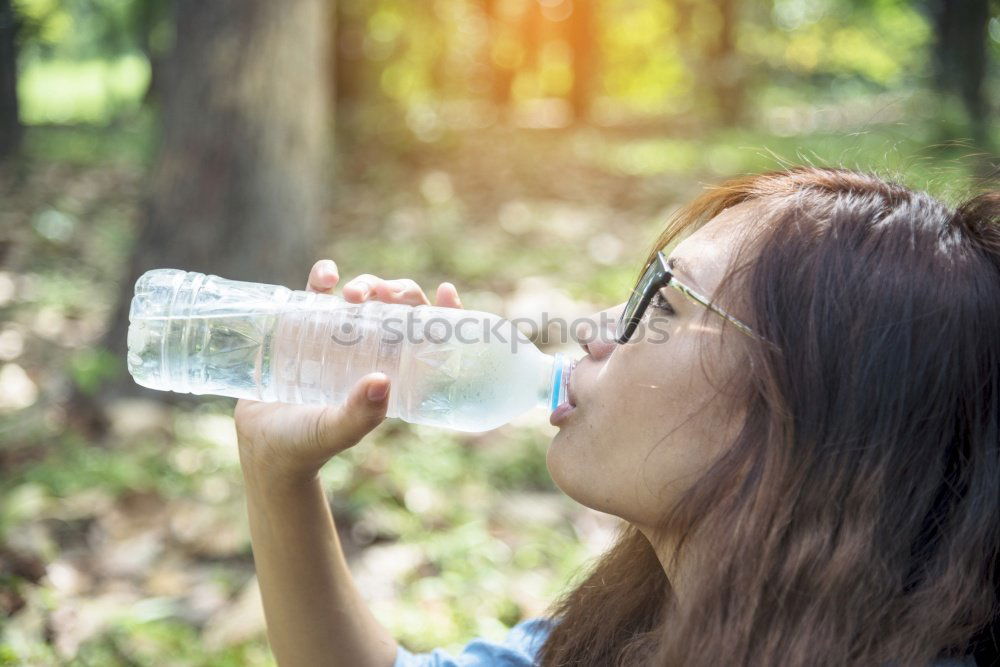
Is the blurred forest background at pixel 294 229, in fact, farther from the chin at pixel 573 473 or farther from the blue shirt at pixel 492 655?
the chin at pixel 573 473

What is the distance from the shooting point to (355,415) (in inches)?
61.3

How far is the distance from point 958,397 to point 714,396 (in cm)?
36

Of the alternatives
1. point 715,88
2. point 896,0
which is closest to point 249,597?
point 896,0

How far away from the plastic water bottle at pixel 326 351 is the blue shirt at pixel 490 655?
0.48m

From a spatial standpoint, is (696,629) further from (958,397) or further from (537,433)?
(537,433)

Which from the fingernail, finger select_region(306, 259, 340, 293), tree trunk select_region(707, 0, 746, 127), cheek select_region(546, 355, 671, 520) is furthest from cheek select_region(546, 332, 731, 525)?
tree trunk select_region(707, 0, 746, 127)

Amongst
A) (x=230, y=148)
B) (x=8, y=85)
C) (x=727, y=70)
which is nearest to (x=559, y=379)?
(x=230, y=148)

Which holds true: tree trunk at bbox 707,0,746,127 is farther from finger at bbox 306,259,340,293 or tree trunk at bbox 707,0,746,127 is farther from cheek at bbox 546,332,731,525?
cheek at bbox 546,332,731,525

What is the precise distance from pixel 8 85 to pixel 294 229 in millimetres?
3289

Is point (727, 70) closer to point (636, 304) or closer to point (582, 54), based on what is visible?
point (582, 54)

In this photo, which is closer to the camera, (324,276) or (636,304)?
(636,304)

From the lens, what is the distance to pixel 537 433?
14.0 feet

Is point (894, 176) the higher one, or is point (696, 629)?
point (894, 176)

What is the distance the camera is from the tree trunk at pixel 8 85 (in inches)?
226
